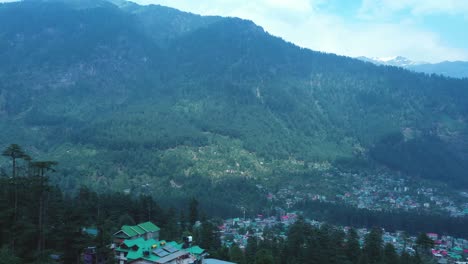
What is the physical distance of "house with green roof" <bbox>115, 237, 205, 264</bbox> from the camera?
45.7m

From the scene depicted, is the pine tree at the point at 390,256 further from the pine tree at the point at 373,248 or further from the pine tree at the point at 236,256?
the pine tree at the point at 236,256

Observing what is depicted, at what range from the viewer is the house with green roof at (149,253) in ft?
150

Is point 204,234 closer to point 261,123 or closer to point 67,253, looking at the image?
point 67,253

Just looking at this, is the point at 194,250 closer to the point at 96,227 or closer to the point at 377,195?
the point at 96,227

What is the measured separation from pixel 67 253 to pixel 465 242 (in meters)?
79.5

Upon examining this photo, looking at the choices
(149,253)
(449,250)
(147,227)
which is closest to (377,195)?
(449,250)

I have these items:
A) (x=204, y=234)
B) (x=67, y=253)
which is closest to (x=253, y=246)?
(x=204, y=234)

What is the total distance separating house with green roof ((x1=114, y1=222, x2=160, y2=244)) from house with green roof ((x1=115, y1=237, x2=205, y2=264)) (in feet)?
5.04

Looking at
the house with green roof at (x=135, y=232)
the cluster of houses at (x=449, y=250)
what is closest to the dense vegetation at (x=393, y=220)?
the cluster of houses at (x=449, y=250)

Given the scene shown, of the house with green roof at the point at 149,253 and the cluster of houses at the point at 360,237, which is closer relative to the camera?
the house with green roof at the point at 149,253

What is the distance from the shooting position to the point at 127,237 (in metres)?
49.2

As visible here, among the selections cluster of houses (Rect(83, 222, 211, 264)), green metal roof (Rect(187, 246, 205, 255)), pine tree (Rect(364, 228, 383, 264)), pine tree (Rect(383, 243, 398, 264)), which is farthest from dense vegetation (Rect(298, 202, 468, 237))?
cluster of houses (Rect(83, 222, 211, 264))

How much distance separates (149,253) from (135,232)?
498 cm

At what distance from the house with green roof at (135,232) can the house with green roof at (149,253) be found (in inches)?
60.5
